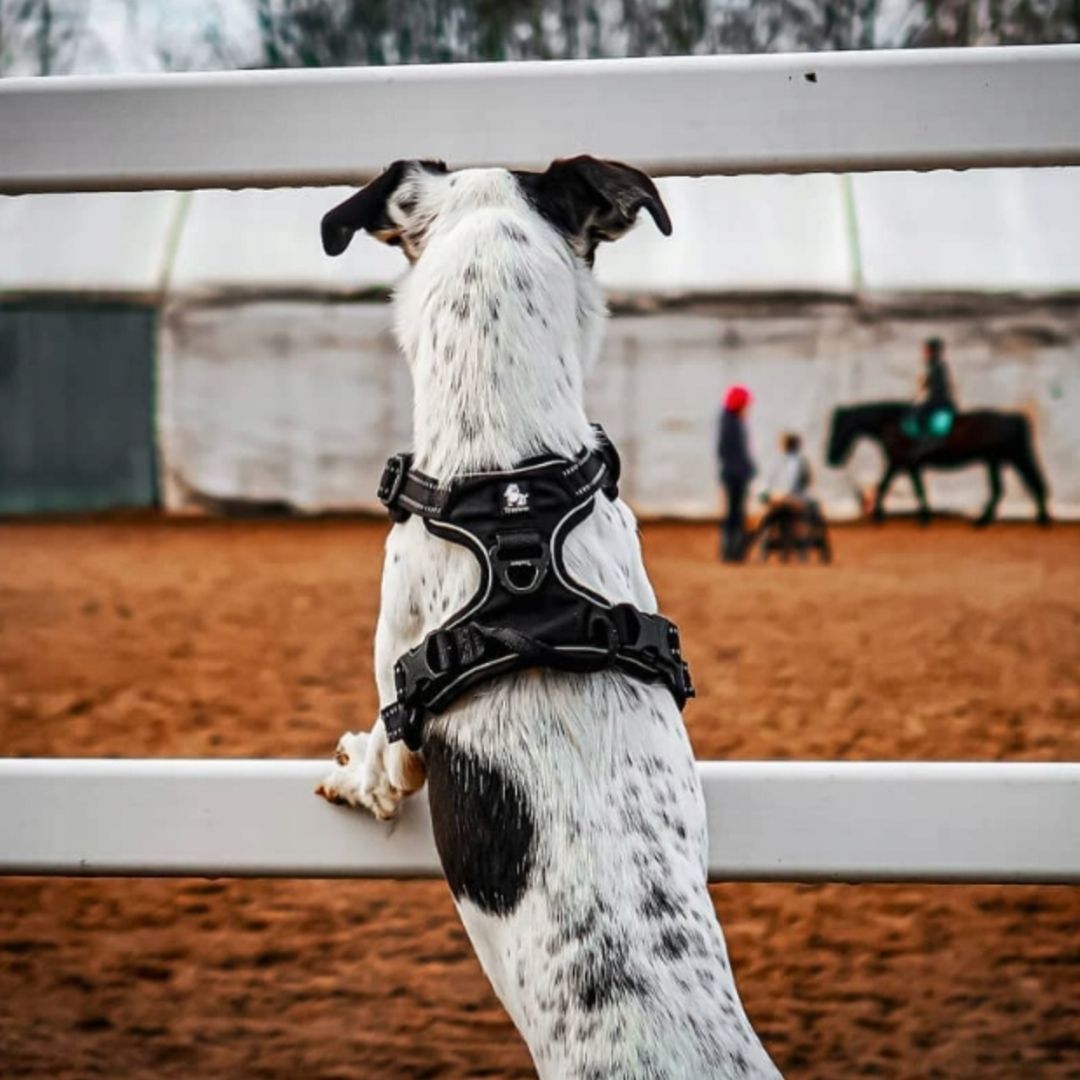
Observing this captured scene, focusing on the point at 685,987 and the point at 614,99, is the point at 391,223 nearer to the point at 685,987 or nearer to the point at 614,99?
the point at 614,99

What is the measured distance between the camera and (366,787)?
73.9 inches

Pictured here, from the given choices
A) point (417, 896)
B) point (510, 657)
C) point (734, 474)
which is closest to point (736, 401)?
point (734, 474)

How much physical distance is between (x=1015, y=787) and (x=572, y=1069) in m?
0.75

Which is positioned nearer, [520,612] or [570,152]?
[520,612]

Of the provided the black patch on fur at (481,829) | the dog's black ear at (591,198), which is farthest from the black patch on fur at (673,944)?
the dog's black ear at (591,198)

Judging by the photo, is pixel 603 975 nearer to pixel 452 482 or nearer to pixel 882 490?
pixel 452 482

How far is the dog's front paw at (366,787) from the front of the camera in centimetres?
188

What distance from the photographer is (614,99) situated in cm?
185

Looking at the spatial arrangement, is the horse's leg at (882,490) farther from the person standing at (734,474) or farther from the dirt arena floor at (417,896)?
the dirt arena floor at (417,896)

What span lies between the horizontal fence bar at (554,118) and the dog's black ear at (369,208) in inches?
1.5

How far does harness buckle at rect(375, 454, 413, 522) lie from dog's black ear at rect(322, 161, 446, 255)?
315 mm

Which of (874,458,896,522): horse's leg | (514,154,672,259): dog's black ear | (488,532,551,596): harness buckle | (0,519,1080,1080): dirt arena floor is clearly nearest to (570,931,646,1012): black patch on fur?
(488,532,551,596): harness buckle

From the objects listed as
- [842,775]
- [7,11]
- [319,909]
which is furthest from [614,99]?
[7,11]

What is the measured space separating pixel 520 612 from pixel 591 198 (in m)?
0.61
